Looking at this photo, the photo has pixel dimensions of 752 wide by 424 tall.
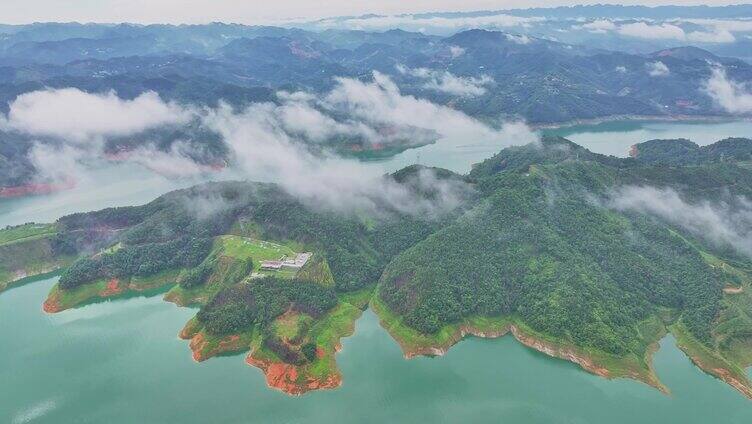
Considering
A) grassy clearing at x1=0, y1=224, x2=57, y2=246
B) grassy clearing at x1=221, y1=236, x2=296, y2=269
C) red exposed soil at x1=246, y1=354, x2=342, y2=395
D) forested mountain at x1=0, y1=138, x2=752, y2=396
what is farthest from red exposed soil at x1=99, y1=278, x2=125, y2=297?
red exposed soil at x1=246, y1=354, x2=342, y2=395

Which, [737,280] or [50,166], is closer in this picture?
[737,280]

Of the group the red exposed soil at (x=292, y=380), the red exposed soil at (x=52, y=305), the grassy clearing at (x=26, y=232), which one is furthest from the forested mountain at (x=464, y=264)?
the grassy clearing at (x=26, y=232)

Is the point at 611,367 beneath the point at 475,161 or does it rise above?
above

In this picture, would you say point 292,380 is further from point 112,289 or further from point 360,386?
point 112,289

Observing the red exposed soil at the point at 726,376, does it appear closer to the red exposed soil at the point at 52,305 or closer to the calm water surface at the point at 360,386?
the calm water surface at the point at 360,386

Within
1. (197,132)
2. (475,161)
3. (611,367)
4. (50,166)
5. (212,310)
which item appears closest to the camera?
(611,367)

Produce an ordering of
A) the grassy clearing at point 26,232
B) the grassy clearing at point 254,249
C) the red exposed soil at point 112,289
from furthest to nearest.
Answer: the grassy clearing at point 26,232, the red exposed soil at point 112,289, the grassy clearing at point 254,249

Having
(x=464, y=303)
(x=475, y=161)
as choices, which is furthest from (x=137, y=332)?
(x=475, y=161)

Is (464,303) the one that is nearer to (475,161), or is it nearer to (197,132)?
(475,161)
